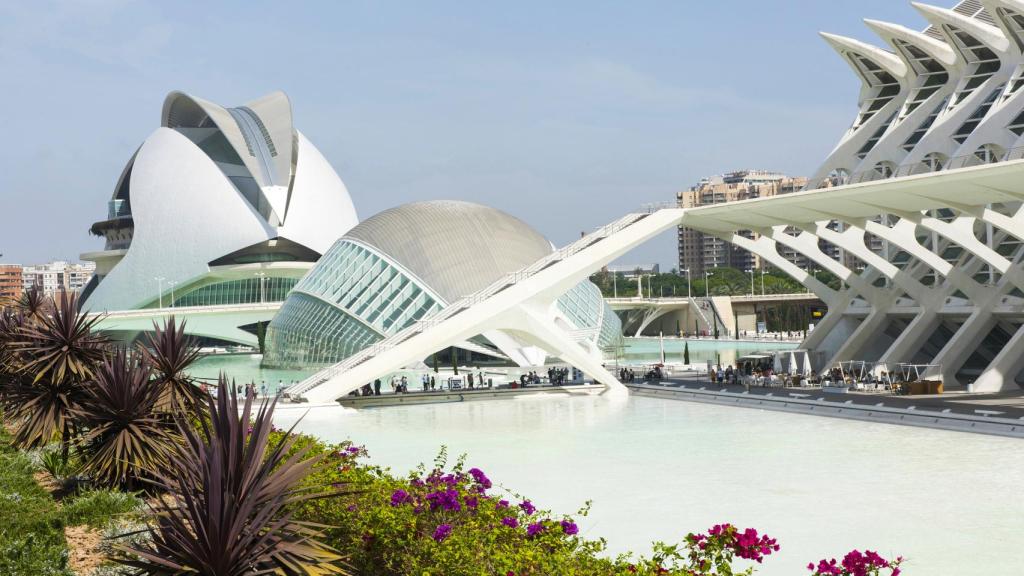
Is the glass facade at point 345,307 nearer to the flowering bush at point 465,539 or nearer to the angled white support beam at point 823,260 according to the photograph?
the angled white support beam at point 823,260

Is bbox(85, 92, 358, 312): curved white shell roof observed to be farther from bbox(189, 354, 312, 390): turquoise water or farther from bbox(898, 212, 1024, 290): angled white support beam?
bbox(898, 212, 1024, 290): angled white support beam

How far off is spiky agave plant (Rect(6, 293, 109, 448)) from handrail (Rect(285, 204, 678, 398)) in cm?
1256

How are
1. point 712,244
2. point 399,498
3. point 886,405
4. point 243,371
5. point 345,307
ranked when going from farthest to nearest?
point 712,244 < point 243,371 < point 345,307 < point 886,405 < point 399,498

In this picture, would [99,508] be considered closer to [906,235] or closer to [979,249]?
[979,249]

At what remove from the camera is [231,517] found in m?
6.88

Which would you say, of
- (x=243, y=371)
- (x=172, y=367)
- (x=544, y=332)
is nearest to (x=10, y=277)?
(x=243, y=371)

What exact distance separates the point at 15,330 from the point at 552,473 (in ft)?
31.1

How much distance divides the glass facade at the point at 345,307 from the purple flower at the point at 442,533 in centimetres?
2850

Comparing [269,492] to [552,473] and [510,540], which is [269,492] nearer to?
[510,540]

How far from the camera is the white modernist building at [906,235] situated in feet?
86.9

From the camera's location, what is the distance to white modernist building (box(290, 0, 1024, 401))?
26.5m

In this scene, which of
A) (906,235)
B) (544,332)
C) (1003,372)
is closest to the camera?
(1003,372)

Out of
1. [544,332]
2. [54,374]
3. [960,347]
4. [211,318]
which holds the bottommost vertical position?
[54,374]

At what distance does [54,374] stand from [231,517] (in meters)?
9.40
